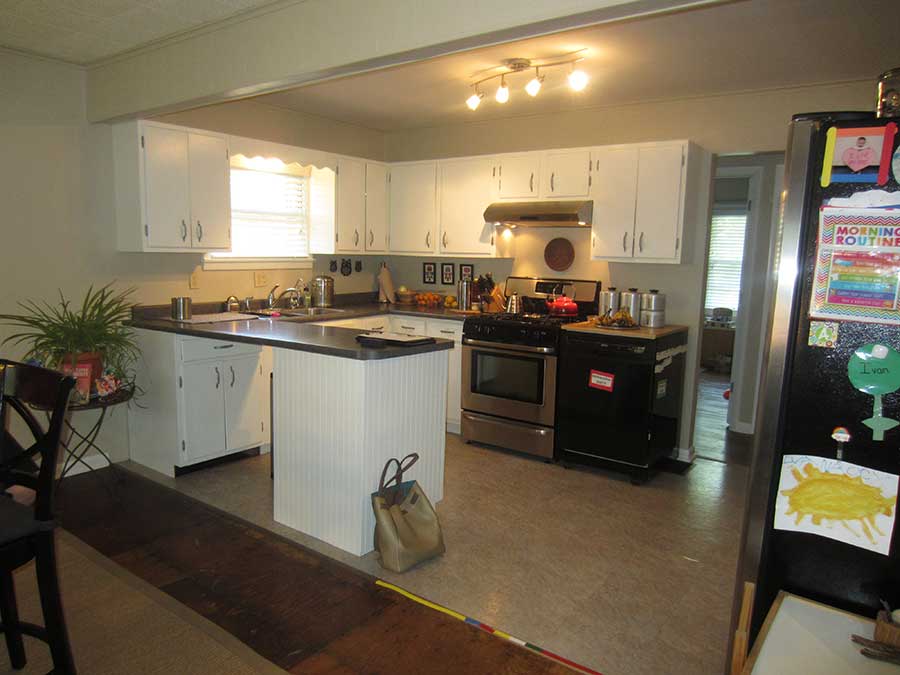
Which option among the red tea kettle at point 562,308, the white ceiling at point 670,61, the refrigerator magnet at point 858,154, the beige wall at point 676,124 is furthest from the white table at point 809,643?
the beige wall at point 676,124

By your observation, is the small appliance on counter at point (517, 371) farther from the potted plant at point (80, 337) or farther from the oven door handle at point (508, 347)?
the potted plant at point (80, 337)

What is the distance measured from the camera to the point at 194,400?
3820mm

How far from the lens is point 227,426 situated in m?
4.03

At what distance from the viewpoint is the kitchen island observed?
283 cm

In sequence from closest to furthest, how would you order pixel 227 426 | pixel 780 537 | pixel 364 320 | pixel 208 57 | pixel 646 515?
1. pixel 780 537
2. pixel 208 57
3. pixel 646 515
4. pixel 227 426
5. pixel 364 320

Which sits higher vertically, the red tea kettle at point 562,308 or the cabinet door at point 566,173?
the cabinet door at point 566,173

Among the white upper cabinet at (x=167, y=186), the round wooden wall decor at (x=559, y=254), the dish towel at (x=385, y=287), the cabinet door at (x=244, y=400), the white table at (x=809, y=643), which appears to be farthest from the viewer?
the dish towel at (x=385, y=287)

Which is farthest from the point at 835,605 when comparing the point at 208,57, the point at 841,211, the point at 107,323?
the point at 107,323

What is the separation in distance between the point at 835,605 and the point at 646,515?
220cm

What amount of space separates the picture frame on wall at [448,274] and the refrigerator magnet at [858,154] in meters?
4.38

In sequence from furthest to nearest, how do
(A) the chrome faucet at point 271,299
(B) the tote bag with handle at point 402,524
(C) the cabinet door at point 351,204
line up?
(C) the cabinet door at point 351,204 → (A) the chrome faucet at point 271,299 → (B) the tote bag with handle at point 402,524

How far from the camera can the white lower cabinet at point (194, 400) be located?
3783mm

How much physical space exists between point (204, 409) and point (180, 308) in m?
0.71

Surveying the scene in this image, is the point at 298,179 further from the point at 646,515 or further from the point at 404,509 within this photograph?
the point at 646,515
